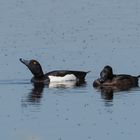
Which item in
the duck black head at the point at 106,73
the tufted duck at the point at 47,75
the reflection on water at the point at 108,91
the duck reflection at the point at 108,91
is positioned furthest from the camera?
the tufted duck at the point at 47,75

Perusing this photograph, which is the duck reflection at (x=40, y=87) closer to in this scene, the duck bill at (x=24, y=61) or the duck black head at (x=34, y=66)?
the duck black head at (x=34, y=66)

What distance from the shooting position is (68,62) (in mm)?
34781

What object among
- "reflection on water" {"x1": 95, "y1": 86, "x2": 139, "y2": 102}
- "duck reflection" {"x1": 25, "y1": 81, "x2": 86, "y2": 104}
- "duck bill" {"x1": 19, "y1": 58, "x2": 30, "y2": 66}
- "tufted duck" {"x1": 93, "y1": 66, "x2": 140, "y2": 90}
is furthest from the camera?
"duck bill" {"x1": 19, "y1": 58, "x2": 30, "y2": 66}

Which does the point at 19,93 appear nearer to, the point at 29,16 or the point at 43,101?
the point at 43,101

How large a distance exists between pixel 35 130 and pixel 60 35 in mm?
15969

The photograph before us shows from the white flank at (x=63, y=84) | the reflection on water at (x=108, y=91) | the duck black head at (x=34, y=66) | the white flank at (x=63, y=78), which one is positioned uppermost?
the duck black head at (x=34, y=66)

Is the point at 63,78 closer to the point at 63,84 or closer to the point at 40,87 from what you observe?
the point at 63,84

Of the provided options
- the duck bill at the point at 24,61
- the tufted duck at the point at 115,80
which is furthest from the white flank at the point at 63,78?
the tufted duck at the point at 115,80

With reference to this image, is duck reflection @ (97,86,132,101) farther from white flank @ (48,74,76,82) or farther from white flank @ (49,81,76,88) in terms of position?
white flank @ (48,74,76,82)

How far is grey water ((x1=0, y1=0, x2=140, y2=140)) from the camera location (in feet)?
81.7

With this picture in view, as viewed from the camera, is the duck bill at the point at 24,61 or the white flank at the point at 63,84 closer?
the white flank at the point at 63,84

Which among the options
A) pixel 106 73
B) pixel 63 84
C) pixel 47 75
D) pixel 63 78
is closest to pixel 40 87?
pixel 63 84

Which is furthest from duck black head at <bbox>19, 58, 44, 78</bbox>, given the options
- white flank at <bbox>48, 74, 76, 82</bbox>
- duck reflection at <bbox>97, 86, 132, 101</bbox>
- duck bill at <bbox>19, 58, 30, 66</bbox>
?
duck reflection at <bbox>97, 86, 132, 101</bbox>

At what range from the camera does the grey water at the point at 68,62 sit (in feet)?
81.7
